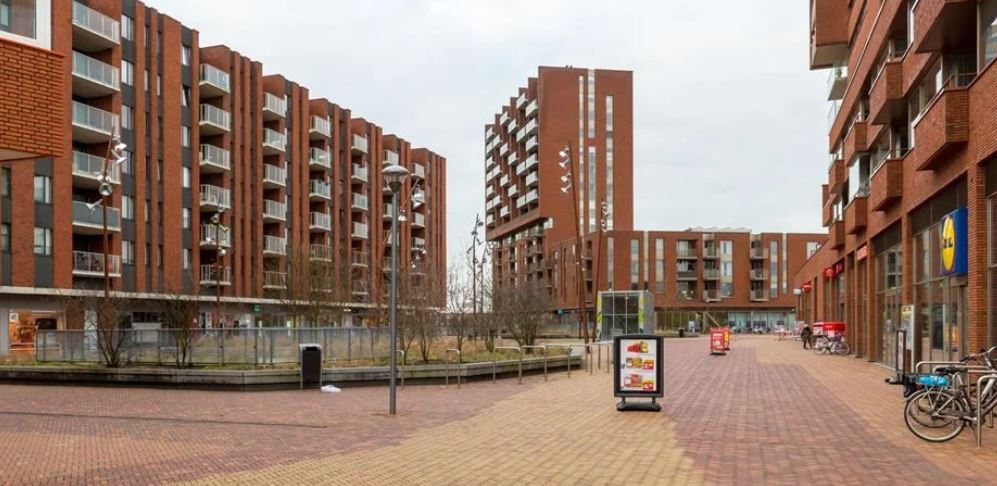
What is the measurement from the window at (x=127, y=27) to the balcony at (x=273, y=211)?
1786cm

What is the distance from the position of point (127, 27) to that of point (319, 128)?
24708mm

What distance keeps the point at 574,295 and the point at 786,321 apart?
27.2m

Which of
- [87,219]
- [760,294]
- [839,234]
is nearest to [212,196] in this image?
[87,219]

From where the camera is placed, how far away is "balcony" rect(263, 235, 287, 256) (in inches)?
2662

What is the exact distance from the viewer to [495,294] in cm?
3606

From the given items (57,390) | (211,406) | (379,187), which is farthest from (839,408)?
(379,187)

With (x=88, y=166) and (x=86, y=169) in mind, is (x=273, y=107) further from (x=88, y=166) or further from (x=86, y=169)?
(x=86, y=169)

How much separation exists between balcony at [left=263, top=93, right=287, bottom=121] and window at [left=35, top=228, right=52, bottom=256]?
2456 centimetres

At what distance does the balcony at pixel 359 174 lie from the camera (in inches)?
3253

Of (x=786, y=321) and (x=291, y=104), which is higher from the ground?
(x=291, y=104)

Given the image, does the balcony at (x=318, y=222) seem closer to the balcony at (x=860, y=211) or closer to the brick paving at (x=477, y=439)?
the balcony at (x=860, y=211)

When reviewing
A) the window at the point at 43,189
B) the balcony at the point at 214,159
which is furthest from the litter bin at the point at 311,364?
the balcony at the point at 214,159

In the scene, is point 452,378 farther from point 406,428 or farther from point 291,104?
point 291,104

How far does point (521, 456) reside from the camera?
10906 millimetres
